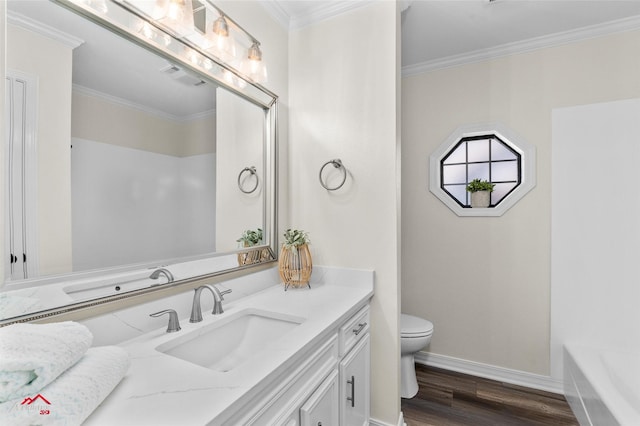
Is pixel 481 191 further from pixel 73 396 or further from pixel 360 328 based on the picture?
pixel 73 396

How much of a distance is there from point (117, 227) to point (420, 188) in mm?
2249

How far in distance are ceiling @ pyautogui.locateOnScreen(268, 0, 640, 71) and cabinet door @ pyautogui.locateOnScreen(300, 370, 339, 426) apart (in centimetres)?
198

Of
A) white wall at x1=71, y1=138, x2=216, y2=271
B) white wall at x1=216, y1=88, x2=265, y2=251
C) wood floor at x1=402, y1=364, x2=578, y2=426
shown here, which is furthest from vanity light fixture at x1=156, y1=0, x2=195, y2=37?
wood floor at x1=402, y1=364, x2=578, y2=426

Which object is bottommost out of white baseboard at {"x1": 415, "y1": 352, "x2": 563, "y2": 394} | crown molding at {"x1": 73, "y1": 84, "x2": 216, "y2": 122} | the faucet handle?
white baseboard at {"x1": 415, "y1": 352, "x2": 563, "y2": 394}

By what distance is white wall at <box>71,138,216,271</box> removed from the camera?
38.2 inches

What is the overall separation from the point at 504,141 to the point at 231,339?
95.1 inches

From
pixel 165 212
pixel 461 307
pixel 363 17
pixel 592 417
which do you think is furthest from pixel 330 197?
pixel 592 417

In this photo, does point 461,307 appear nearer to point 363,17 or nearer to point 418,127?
point 418,127

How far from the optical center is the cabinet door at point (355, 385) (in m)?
1.32

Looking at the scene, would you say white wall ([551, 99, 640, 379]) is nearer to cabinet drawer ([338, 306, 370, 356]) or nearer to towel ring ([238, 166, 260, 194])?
cabinet drawer ([338, 306, 370, 356])

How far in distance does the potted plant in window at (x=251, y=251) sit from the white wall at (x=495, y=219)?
1460 mm

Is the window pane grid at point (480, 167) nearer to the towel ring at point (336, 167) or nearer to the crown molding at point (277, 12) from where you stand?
the towel ring at point (336, 167)

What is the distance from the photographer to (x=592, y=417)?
5.44 feet

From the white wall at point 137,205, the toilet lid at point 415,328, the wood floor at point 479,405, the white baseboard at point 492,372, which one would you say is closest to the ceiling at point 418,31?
the white wall at point 137,205
